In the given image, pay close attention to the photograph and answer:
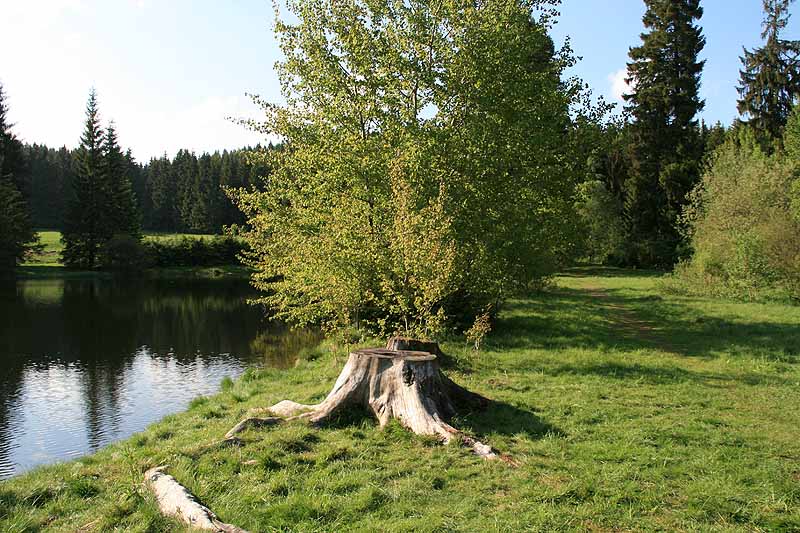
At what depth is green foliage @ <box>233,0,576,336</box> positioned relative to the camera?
16328 millimetres

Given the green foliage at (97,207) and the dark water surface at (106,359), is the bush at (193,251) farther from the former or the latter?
the dark water surface at (106,359)

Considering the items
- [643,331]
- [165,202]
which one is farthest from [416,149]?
[165,202]

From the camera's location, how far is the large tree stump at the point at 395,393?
880 centimetres

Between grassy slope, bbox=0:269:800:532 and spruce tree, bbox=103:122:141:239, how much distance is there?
189 ft

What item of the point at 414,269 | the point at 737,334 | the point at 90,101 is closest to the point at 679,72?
the point at 737,334

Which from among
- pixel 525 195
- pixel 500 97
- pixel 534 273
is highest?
pixel 500 97

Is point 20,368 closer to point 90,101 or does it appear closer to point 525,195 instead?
point 525,195

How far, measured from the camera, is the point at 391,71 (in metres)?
17.7

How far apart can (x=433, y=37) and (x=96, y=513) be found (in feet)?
51.2

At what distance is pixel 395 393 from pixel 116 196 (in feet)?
213

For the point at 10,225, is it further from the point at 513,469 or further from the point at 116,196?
the point at 513,469

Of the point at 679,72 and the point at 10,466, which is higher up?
the point at 679,72

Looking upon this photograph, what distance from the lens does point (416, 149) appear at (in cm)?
1605

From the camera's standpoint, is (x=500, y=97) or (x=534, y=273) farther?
(x=534, y=273)
